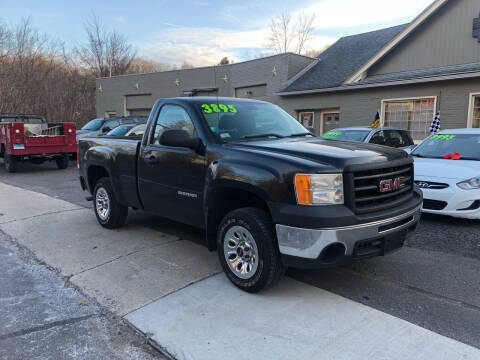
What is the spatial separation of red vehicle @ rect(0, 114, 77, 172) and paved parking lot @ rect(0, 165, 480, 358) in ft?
23.8

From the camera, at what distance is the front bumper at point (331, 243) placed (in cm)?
298

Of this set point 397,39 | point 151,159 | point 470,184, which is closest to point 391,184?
point 151,159

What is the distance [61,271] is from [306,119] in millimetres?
14647

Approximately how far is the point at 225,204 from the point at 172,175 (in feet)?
2.77

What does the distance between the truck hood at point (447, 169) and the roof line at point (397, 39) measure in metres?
9.65

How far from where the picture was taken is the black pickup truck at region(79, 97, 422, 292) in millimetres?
3049

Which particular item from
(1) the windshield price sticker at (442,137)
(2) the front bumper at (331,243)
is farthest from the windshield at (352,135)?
(2) the front bumper at (331,243)

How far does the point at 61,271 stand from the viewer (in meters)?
4.28

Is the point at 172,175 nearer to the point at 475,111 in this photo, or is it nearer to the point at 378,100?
the point at 475,111

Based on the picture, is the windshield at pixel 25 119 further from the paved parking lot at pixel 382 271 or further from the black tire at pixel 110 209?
the black tire at pixel 110 209

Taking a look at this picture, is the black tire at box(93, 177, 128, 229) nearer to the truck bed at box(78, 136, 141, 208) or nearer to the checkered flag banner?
the truck bed at box(78, 136, 141, 208)

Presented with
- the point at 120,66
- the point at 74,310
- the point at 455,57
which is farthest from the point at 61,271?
the point at 120,66

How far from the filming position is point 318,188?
3.04 metres

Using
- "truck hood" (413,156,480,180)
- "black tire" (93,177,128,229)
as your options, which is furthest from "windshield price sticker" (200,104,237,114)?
"truck hood" (413,156,480,180)
